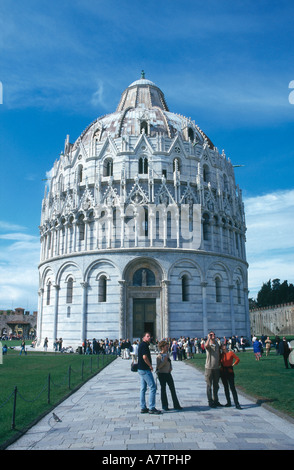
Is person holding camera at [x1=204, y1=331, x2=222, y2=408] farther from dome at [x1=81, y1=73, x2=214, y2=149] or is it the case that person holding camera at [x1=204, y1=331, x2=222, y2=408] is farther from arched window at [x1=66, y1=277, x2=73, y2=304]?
dome at [x1=81, y1=73, x2=214, y2=149]

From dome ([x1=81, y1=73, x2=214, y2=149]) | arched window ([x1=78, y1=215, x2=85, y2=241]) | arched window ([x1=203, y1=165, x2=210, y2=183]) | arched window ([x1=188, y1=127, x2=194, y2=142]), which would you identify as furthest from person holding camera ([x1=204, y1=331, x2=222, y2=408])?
arched window ([x1=188, y1=127, x2=194, y2=142])

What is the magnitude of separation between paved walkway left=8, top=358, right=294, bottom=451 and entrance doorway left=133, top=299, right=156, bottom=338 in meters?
22.7

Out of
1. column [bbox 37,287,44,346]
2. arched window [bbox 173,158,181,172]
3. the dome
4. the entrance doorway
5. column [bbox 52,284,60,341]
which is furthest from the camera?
column [bbox 37,287,44,346]

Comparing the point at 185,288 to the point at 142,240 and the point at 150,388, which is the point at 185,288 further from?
the point at 150,388

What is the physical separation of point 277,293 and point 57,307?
230 ft

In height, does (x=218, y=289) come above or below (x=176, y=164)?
below

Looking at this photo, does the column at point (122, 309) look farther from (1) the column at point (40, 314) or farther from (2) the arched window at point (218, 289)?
(1) the column at point (40, 314)

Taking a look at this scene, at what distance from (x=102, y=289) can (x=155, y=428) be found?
1094 inches

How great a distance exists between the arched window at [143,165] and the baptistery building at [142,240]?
11 cm

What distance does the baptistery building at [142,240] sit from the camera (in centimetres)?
3469

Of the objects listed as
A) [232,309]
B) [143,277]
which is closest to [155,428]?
[143,277]

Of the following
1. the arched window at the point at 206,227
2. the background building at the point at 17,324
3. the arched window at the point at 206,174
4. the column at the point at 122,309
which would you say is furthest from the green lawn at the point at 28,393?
the background building at the point at 17,324

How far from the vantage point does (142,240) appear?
35.1m

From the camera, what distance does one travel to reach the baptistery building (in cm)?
3469
